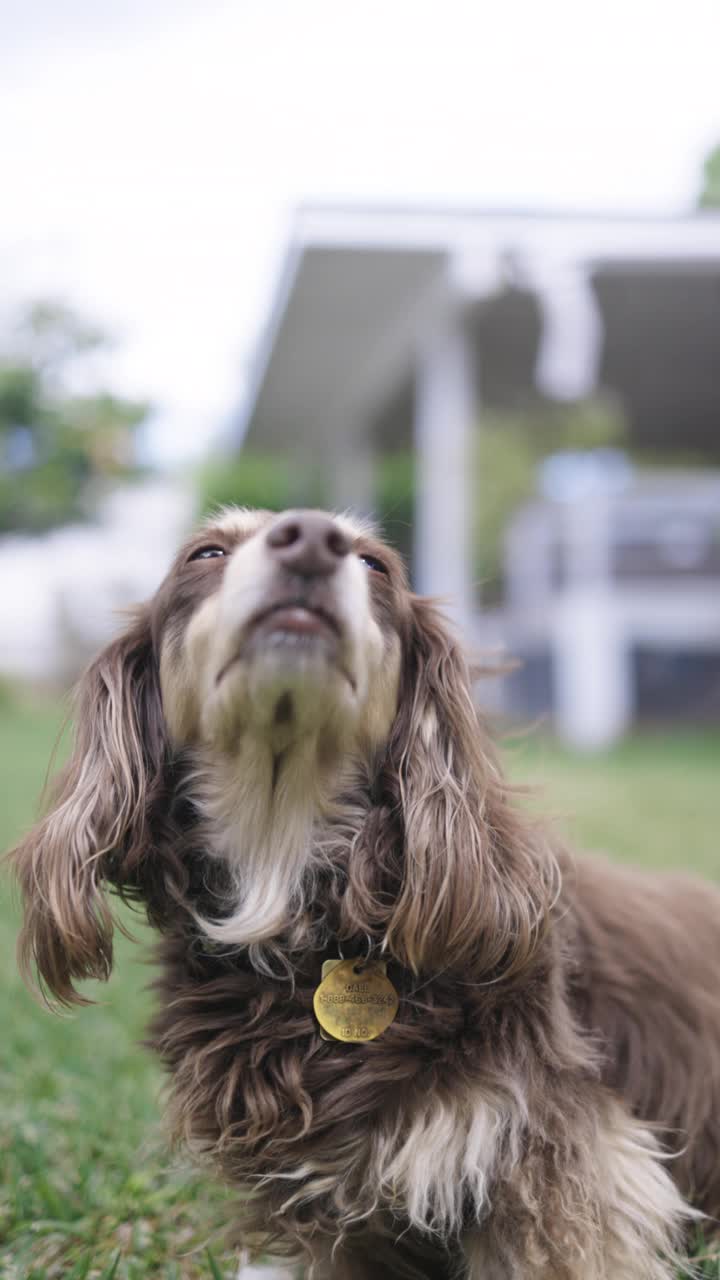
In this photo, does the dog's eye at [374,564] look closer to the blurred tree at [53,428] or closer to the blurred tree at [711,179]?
the blurred tree at [711,179]

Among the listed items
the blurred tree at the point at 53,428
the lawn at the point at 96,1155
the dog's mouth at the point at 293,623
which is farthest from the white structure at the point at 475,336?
the blurred tree at the point at 53,428

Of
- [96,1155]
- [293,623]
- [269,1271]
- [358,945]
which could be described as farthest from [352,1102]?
[96,1155]

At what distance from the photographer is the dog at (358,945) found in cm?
205

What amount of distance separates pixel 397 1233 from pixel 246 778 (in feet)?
2.93

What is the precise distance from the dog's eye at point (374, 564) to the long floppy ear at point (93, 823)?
0.51 metres

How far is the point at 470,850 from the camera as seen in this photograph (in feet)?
7.11

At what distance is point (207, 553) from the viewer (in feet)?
7.79

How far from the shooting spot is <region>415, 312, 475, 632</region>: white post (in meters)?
11.8

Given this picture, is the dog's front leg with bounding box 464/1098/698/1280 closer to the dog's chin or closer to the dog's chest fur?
the dog's chest fur

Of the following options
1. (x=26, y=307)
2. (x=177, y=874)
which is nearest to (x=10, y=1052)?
(x=177, y=874)

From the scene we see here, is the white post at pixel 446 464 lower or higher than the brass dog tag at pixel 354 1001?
higher

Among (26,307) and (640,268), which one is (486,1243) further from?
(26,307)

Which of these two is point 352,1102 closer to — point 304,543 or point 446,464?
point 304,543

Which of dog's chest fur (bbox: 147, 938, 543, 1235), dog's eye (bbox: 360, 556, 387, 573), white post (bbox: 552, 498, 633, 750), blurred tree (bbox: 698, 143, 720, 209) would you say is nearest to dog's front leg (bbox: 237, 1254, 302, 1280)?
dog's chest fur (bbox: 147, 938, 543, 1235)
